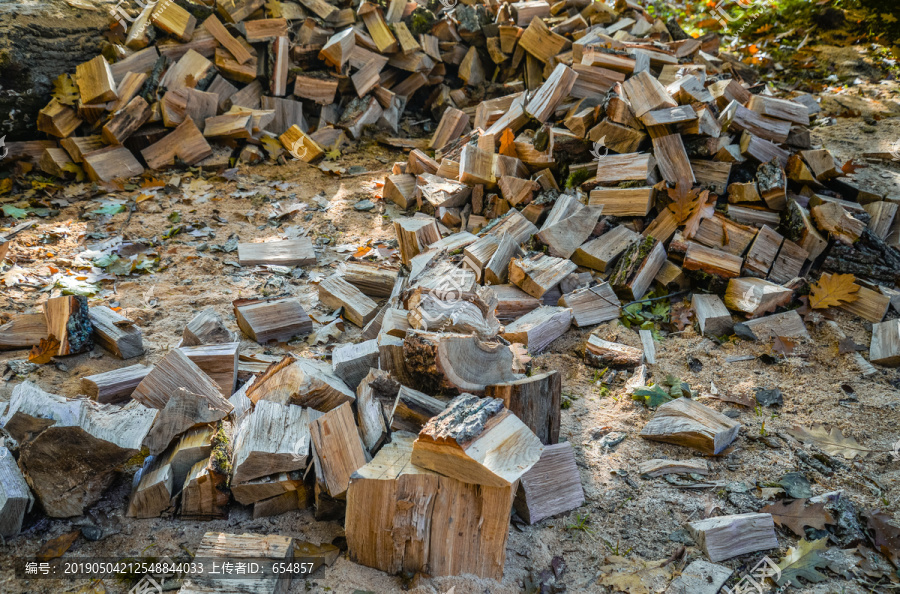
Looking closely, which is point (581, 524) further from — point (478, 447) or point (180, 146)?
point (180, 146)

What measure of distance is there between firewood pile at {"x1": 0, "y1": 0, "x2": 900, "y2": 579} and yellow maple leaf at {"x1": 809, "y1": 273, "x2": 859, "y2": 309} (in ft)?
A: 0.05

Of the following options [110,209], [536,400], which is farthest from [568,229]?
[110,209]

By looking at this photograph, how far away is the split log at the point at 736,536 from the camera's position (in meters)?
1.84

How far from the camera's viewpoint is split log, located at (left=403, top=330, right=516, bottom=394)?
2.17 meters

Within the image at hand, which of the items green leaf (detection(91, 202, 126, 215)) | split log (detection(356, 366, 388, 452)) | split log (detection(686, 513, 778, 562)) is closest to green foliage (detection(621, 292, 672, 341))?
split log (detection(686, 513, 778, 562))

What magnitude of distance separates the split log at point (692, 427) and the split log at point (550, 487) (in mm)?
497

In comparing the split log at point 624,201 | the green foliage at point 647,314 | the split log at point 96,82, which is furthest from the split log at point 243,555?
the split log at point 96,82

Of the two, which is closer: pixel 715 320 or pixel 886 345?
pixel 886 345

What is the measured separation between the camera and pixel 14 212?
4.40m

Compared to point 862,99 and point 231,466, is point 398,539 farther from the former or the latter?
point 862,99

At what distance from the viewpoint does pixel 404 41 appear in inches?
237

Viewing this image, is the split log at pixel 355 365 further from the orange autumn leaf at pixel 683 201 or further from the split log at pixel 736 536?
the orange autumn leaf at pixel 683 201

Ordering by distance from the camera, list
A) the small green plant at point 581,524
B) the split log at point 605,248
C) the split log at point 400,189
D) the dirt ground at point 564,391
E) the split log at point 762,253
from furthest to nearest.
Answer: the split log at point 400,189, the split log at point 605,248, the split log at point 762,253, the small green plant at point 581,524, the dirt ground at point 564,391

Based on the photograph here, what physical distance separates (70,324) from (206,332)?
68 centimetres
